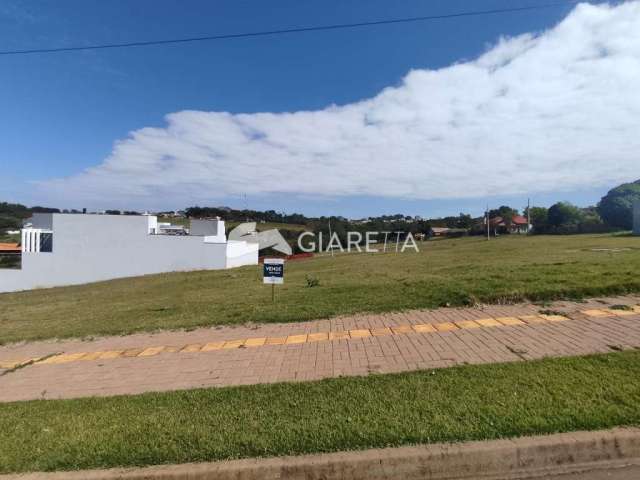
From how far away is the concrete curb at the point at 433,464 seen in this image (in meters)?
2.39

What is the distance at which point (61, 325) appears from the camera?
8.21 metres

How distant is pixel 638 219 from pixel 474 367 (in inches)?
2076

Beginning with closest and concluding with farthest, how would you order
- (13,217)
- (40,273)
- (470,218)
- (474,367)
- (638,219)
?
(474,367), (40,273), (638,219), (13,217), (470,218)

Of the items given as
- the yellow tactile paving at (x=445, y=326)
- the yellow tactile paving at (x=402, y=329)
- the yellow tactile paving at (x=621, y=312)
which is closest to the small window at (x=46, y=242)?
the yellow tactile paving at (x=402, y=329)

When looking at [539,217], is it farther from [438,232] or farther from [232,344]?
[232,344]

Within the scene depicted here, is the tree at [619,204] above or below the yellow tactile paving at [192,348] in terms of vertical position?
above

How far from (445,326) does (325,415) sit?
292cm

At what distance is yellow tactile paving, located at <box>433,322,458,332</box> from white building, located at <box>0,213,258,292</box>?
32915mm

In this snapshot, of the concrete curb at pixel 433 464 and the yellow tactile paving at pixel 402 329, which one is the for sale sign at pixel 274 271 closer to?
the yellow tactile paving at pixel 402 329

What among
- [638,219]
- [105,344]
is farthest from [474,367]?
[638,219]

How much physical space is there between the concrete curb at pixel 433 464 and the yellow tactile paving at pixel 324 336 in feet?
8.45

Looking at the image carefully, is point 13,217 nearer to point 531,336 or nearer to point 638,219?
point 531,336

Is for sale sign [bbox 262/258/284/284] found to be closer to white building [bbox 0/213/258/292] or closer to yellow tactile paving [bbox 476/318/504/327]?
yellow tactile paving [bbox 476/318/504/327]

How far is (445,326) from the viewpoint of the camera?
5.21 meters
